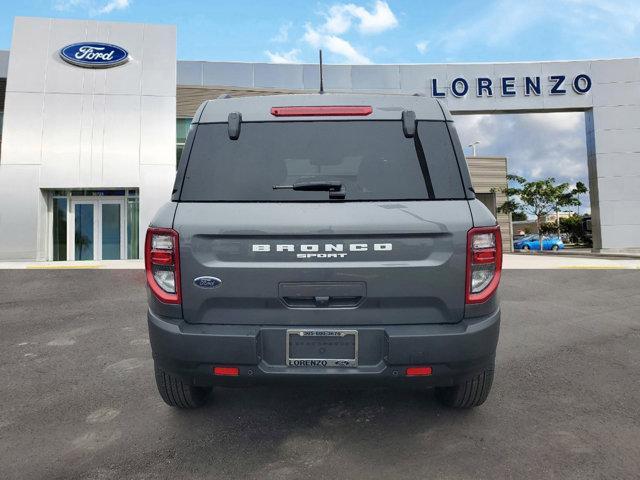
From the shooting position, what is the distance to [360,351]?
2.22 metres

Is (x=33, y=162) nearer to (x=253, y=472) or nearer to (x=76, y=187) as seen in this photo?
(x=76, y=187)

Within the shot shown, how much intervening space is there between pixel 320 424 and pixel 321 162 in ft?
5.69

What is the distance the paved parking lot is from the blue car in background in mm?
33432

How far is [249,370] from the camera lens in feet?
7.33

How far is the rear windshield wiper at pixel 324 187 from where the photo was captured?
2283 millimetres

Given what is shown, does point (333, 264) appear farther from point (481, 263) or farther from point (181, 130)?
point (181, 130)

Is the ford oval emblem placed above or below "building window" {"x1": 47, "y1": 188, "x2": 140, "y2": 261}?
below

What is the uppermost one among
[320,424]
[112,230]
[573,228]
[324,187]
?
[573,228]

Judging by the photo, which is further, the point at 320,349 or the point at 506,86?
the point at 506,86

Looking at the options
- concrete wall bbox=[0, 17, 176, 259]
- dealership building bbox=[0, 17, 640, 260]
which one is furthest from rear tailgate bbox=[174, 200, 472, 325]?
concrete wall bbox=[0, 17, 176, 259]

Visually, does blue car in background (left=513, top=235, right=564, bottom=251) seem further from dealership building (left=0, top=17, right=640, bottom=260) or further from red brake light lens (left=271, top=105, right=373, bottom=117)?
red brake light lens (left=271, top=105, right=373, bottom=117)

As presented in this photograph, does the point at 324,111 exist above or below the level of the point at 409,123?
above

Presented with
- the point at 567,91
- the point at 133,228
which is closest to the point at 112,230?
the point at 133,228

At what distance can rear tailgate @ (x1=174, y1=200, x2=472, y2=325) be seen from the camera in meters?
2.21
